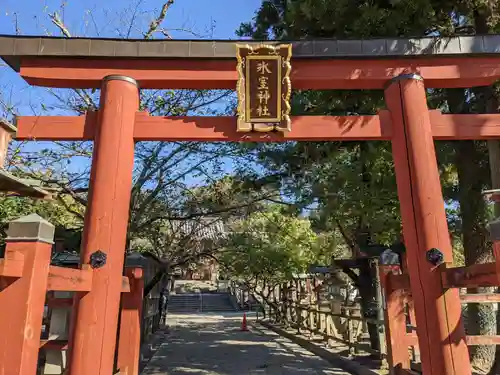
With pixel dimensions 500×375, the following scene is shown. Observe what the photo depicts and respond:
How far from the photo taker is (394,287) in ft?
19.1

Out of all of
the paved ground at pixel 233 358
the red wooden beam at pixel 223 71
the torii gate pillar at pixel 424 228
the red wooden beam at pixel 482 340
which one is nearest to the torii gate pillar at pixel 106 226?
the red wooden beam at pixel 223 71

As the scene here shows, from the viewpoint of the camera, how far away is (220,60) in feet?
18.0

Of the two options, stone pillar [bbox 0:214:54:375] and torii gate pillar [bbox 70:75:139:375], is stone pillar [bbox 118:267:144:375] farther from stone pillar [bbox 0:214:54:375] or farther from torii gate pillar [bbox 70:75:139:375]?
stone pillar [bbox 0:214:54:375]

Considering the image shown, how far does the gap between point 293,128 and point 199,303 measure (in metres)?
28.0

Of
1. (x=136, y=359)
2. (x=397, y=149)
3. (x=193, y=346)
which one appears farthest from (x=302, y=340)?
(x=397, y=149)

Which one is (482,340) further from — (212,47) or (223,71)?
(212,47)

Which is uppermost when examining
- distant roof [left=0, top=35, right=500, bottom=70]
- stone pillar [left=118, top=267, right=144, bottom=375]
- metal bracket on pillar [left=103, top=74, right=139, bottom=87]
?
distant roof [left=0, top=35, right=500, bottom=70]

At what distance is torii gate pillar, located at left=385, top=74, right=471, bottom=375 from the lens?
439 centimetres

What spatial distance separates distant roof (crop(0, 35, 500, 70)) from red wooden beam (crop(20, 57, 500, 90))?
10 centimetres

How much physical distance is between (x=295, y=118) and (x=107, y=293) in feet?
10.2

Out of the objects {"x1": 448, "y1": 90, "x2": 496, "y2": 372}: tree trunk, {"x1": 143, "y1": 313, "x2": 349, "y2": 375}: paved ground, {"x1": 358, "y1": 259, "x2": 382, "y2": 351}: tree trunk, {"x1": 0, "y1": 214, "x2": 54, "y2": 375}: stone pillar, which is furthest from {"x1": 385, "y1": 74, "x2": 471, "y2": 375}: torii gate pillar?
{"x1": 143, "y1": 313, "x2": 349, "y2": 375}: paved ground

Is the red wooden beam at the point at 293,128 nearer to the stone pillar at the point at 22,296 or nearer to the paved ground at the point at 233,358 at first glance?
the stone pillar at the point at 22,296

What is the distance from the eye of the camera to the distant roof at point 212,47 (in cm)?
531

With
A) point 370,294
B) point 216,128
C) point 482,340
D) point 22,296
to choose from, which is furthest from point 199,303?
point 22,296
